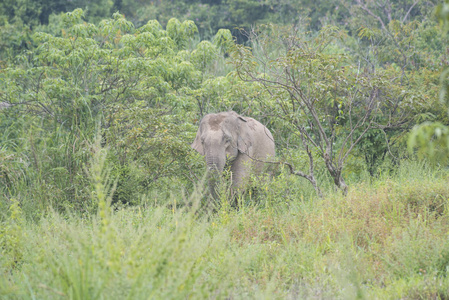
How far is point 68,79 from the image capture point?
327 inches

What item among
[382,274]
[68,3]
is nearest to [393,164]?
[382,274]

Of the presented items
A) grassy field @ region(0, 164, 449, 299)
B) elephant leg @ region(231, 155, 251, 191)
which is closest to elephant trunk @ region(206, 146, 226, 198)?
elephant leg @ region(231, 155, 251, 191)

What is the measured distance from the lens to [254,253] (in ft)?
14.6

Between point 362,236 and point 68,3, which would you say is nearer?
point 362,236

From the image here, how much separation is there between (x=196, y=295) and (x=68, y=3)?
21849mm

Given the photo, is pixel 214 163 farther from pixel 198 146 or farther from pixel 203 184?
pixel 198 146

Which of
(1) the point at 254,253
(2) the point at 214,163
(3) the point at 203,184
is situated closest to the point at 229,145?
(2) the point at 214,163

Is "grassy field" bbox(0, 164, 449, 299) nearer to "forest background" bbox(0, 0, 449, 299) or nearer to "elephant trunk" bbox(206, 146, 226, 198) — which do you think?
"forest background" bbox(0, 0, 449, 299)

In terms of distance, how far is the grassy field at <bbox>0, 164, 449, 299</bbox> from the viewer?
9.43 ft

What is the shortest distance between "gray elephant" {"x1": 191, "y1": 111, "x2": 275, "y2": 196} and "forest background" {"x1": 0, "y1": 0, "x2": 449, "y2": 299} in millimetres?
311

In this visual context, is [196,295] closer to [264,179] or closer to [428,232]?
[428,232]

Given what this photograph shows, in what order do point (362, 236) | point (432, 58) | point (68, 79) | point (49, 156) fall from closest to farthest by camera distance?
1. point (362, 236)
2. point (49, 156)
3. point (68, 79)
4. point (432, 58)

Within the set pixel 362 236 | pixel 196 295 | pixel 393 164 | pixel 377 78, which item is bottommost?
pixel 393 164

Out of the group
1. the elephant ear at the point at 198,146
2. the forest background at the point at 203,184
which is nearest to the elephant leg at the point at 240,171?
the forest background at the point at 203,184
